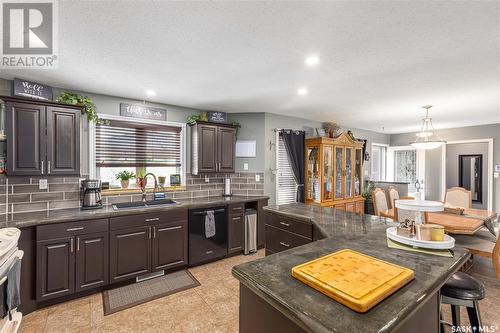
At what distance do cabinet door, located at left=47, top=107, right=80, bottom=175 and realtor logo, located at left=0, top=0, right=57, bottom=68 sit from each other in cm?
56

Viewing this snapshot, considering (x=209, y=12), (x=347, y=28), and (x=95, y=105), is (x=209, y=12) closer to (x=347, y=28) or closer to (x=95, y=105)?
(x=347, y=28)

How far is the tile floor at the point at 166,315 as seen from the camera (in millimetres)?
2119

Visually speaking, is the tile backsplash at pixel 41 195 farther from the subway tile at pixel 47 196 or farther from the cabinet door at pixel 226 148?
the cabinet door at pixel 226 148

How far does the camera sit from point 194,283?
2.90 meters

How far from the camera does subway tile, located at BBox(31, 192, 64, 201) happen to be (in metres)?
2.74

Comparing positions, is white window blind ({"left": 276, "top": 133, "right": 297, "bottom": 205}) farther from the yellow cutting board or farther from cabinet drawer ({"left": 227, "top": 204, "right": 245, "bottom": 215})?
the yellow cutting board

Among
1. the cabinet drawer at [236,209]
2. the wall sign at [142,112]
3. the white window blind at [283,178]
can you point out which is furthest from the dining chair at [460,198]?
the wall sign at [142,112]

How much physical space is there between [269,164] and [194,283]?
233 cm

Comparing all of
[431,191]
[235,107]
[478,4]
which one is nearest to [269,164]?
[235,107]

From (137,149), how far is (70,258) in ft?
5.32

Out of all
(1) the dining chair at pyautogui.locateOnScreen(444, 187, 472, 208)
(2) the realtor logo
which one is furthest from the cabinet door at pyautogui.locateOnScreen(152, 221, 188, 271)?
(1) the dining chair at pyautogui.locateOnScreen(444, 187, 472, 208)

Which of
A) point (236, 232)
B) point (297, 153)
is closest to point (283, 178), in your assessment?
point (297, 153)

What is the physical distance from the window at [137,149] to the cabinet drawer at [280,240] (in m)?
1.91

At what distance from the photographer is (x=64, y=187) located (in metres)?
2.91
